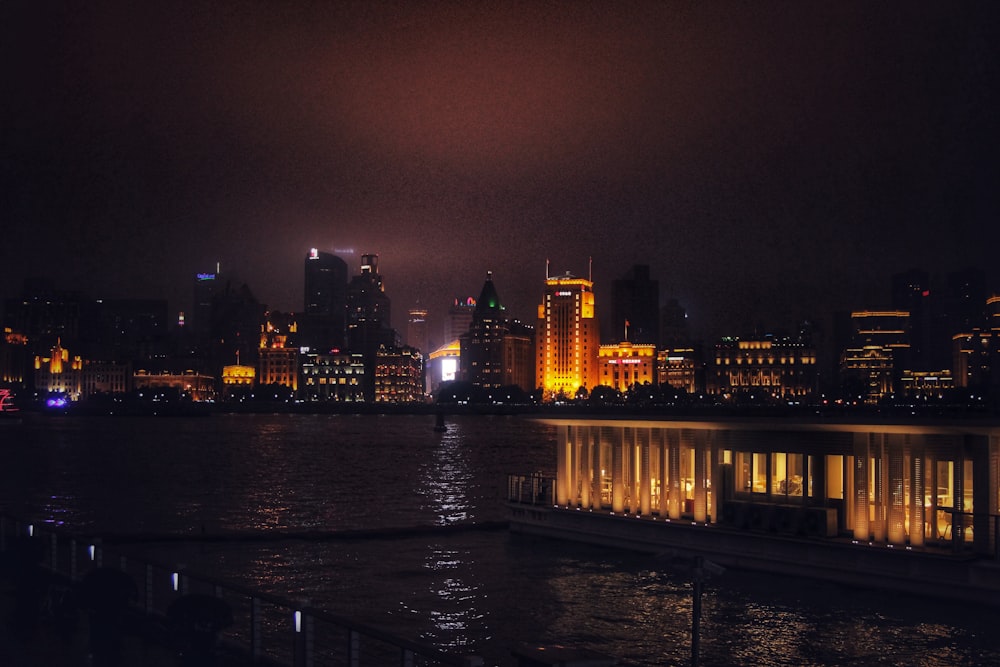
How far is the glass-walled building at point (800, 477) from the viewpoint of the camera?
864 inches

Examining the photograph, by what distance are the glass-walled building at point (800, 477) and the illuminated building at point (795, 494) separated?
1.1 inches

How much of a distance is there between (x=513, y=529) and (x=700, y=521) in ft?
26.1

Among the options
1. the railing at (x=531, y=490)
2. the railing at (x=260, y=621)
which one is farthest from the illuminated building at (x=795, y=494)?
the railing at (x=260, y=621)

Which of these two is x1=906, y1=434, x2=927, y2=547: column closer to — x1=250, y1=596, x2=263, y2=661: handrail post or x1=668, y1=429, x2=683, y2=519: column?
x1=668, y1=429, x2=683, y2=519: column

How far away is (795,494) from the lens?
25.2m

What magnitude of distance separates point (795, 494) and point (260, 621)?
49.6 feet

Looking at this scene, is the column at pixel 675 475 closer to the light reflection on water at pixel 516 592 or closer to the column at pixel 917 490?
the light reflection on water at pixel 516 592

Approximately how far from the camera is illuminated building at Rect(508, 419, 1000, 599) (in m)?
21.7

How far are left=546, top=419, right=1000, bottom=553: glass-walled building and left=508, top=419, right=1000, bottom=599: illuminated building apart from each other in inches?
1.1

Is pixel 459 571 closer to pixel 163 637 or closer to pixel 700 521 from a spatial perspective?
pixel 700 521

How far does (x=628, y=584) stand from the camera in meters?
25.0

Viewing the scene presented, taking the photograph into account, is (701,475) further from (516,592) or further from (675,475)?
(516,592)

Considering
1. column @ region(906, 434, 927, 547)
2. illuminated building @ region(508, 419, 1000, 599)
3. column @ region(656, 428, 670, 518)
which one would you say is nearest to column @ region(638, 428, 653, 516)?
illuminated building @ region(508, 419, 1000, 599)

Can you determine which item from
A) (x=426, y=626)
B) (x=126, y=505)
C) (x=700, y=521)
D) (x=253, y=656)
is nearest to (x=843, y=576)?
(x=700, y=521)
